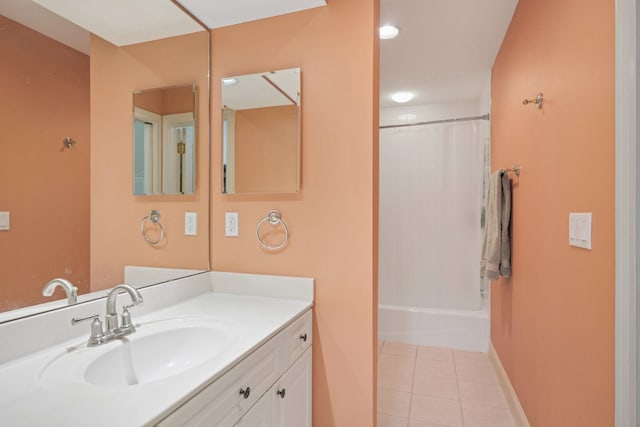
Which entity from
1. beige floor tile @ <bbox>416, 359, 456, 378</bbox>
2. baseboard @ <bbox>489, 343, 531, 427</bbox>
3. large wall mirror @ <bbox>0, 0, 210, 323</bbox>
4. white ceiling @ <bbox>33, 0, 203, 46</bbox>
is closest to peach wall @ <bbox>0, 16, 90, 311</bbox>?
large wall mirror @ <bbox>0, 0, 210, 323</bbox>

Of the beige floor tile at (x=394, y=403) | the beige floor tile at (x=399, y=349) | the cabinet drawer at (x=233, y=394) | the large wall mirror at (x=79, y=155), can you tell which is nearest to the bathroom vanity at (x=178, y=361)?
the cabinet drawer at (x=233, y=394)

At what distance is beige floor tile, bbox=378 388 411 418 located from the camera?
2.03 m

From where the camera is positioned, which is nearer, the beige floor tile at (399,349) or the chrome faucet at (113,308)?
the chrome faucet at (113,308)

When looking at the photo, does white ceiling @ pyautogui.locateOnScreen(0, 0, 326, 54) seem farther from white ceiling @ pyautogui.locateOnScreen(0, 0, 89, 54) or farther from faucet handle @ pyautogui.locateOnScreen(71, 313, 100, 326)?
faucet handle @ pyautogui.locateOnScreen(71, 313, 100, 326)

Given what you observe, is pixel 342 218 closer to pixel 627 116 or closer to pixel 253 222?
pixel 253 222

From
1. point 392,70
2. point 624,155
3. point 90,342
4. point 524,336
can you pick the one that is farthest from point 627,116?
point 392,70

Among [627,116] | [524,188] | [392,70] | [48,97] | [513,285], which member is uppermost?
[392,70]

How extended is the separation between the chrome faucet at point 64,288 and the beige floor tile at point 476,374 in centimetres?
252

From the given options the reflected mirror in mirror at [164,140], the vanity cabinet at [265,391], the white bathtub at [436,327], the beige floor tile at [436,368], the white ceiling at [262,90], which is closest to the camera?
the vanity cabinet at [265,391]

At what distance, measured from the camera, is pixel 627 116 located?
2.85ft

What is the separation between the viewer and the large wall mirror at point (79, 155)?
38.1 inches

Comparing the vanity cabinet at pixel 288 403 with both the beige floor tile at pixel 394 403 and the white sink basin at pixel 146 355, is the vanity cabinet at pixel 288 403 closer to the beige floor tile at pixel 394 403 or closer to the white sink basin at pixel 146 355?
the white sink basin at pixel 146 355

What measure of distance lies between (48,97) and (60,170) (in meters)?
0.23

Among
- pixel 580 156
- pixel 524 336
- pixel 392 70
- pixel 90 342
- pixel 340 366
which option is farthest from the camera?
pixel 392 70
